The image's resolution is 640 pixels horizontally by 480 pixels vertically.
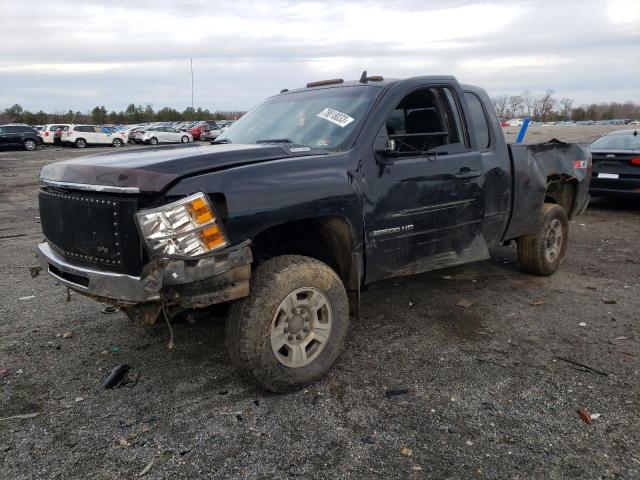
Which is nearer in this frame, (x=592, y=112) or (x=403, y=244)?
(x=403, y=244)

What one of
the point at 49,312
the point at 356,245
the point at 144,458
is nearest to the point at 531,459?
the point at 356,245

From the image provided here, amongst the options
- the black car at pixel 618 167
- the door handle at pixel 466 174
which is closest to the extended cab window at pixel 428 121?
the door handle at pixel 466 174

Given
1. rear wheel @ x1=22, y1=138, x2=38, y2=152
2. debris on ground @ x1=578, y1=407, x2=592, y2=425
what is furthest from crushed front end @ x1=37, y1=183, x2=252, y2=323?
rear wheel @ x1=22, y1=138, x2=38, y2=152

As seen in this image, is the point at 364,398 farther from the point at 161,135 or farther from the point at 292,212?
the point at 161,135

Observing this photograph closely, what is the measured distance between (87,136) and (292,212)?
37.5 meters

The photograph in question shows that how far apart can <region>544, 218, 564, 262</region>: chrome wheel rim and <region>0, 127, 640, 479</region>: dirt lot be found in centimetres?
64

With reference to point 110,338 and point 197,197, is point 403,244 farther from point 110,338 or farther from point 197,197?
point 110,338

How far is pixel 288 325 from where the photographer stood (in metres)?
3.44

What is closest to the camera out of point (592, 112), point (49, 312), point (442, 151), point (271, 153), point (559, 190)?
point (271, 153)

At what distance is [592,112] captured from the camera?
405 ft

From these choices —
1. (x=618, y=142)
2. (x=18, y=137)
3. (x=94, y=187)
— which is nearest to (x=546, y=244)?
(x=94, y=187)

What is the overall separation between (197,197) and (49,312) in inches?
115

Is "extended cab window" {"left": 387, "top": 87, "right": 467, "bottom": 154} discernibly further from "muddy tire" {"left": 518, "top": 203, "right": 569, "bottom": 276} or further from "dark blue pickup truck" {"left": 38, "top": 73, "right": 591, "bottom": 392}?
"muddy tire" {"left": 518, "top": 203, "right": 569, "bottom": 276}

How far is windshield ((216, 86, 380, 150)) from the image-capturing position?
13.1 feet
